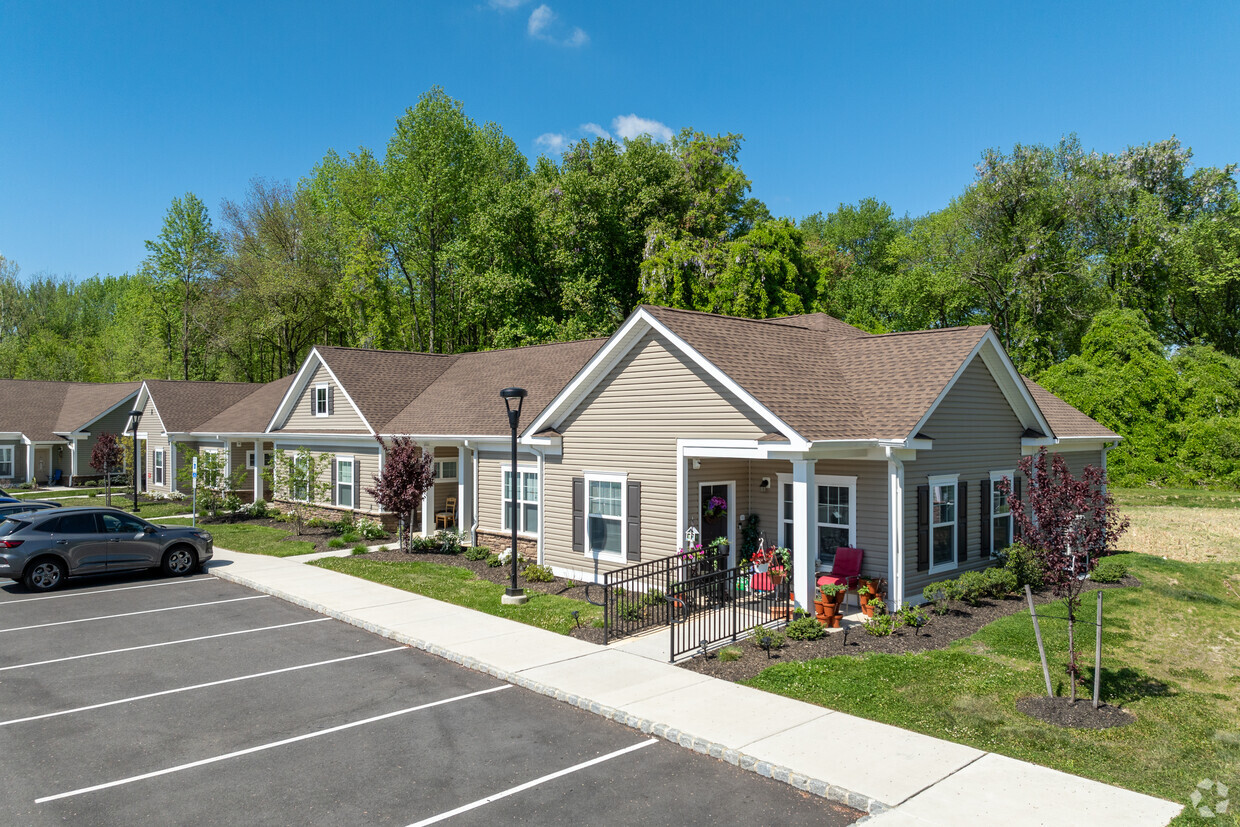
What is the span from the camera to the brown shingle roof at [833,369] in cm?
1427

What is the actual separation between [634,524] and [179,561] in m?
12.1

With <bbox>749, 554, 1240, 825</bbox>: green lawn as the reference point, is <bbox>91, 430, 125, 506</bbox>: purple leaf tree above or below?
above

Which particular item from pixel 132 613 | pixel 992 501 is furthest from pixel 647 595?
pixel 132 613

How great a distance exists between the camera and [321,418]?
2805 centimetres

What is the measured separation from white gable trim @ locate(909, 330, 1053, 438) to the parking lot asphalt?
9370mm

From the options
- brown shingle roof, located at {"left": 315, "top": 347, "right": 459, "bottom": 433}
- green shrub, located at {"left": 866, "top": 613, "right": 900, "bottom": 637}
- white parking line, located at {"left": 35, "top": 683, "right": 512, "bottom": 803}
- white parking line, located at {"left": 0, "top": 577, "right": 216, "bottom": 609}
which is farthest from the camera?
brown shingle roof, located at {"left": 315, "top": 347, "right": 459, "bottom": 433}

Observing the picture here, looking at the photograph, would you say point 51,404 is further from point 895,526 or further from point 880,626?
point 880,626

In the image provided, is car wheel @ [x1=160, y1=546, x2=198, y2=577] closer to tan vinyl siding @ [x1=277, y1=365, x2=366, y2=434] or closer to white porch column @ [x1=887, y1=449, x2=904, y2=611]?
tan vinyl siding @ [x1=277, y1=365, x2=366, y2=434]

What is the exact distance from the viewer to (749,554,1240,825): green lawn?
794 centimetres

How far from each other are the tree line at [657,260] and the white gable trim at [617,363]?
19.9 m

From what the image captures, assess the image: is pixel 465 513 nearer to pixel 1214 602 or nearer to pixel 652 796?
pixel 652 796

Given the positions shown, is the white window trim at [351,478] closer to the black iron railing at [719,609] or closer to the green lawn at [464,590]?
the green lawn at [464,590]

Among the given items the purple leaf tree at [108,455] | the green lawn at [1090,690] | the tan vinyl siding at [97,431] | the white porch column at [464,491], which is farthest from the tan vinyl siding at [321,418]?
the tan vinyl siding at [97,431]

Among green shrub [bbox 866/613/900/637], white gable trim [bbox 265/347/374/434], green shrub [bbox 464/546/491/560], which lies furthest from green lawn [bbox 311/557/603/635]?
white gable trim [bbox 265/347/374/434]
